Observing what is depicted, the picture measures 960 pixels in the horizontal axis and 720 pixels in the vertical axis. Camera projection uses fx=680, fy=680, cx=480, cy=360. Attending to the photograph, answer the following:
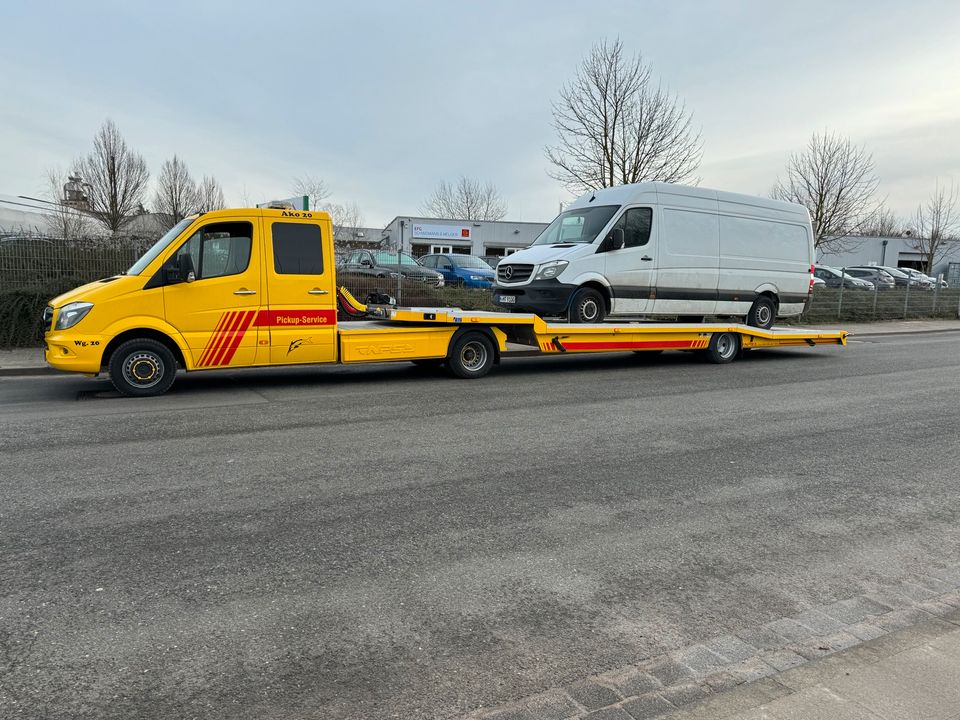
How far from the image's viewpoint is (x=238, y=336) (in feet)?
29.0

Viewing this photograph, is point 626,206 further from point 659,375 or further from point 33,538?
point 33,538

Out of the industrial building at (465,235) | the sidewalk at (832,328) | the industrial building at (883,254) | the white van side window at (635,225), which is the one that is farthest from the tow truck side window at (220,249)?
the industrial building at (883,254)

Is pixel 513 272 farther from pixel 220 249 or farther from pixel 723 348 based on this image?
pixel 220 249

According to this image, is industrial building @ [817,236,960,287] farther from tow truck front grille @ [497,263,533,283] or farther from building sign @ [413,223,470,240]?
tow truck front grille @ [497,263,533,283]

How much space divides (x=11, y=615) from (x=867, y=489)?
5.60 meters

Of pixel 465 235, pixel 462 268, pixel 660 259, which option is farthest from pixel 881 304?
pixel 465 235

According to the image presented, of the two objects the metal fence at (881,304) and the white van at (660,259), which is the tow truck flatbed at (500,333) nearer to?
the white van at (660,259)

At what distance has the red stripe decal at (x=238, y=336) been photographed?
884cm

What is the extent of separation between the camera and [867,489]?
5281mm

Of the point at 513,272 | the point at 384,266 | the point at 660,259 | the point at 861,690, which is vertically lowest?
the point at 861,690

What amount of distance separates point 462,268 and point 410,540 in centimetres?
2066

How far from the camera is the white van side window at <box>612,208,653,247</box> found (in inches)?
439

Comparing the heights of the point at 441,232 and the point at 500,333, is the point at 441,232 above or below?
above

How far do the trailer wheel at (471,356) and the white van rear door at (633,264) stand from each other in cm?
237
